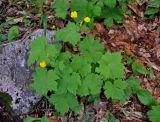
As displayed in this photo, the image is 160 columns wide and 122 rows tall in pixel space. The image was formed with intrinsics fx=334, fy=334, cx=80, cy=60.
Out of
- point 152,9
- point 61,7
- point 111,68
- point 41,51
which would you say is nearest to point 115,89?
point 111,68

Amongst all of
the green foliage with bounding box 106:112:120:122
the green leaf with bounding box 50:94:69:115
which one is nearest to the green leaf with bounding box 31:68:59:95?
the green leaf with bounding box 50:94:69:115

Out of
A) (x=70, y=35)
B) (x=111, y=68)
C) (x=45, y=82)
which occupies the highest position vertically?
(x=70, y=35)

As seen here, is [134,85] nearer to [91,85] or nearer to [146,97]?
[146,97]

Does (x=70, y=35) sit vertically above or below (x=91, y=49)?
above

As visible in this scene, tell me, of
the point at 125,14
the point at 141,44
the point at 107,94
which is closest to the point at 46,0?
the point at 125,14

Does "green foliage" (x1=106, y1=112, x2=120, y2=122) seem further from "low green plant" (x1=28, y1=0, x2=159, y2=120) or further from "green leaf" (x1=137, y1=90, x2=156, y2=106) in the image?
"green leaf" (x1=137, y1=90, x2=156, y2=106)
